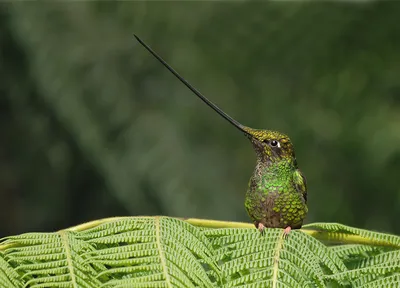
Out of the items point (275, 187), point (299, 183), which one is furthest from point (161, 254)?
point (299, 183)

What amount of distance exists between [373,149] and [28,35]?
11.0ft

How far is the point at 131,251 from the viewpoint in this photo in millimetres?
1680

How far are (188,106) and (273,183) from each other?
392 cm

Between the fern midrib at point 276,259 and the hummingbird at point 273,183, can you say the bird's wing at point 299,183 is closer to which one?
the hummingbird at point 273,183

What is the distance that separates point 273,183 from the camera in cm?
207

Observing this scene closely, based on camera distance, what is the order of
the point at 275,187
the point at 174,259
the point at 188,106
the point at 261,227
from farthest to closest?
the point at 188,106, the point at 275,187, the point at 261,227, the point at 174,259

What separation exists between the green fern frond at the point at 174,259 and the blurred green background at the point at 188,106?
11.1 ft

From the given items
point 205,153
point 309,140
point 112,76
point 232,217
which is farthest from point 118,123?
point 309,140

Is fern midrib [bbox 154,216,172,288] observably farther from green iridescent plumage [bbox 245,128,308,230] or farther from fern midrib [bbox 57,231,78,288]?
green iridescent plumage [bbox 245,128,308,230]

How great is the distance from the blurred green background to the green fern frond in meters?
3.38

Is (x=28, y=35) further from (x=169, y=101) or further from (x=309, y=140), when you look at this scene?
(x=309, y=140)

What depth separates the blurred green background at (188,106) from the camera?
5441 millimetres

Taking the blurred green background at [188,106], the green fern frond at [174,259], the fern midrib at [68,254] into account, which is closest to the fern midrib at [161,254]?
the green fern frond at [174,259]

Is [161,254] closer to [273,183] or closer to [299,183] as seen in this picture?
[273,183]
